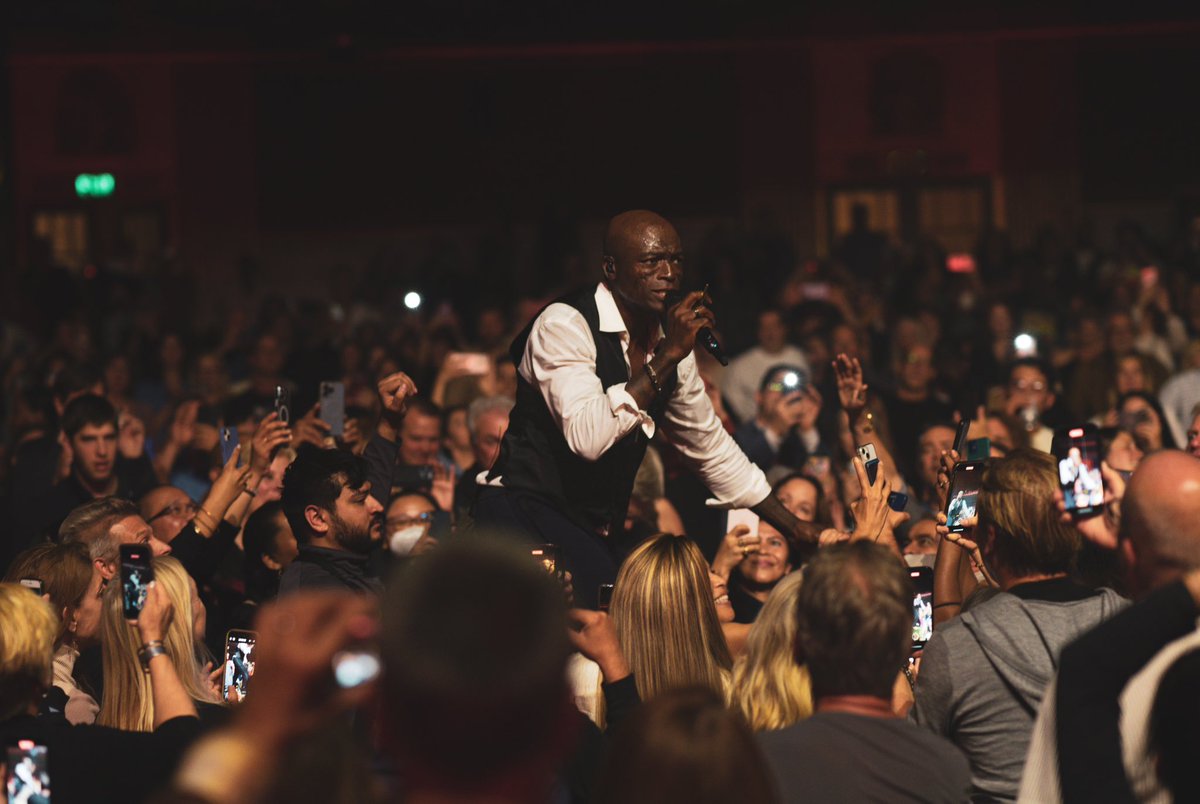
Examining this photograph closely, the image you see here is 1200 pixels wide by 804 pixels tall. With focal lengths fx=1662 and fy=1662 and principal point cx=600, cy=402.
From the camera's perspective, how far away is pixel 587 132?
61.9 ft

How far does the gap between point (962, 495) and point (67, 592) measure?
2436mm

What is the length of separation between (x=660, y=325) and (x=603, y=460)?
494mm

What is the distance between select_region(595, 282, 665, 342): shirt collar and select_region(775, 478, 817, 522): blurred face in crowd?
5.81ft

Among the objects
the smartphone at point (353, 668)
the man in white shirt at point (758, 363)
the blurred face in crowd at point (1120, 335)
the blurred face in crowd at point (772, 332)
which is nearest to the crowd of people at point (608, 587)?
the smartphone at point (353, 668)

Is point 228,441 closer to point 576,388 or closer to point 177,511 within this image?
point 177,511

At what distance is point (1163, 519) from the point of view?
296cm

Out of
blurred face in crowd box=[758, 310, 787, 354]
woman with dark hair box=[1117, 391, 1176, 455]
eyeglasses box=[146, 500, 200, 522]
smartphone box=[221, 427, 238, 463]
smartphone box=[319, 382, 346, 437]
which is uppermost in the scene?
blurred face in crowd box=[758, 310, 787, 354]

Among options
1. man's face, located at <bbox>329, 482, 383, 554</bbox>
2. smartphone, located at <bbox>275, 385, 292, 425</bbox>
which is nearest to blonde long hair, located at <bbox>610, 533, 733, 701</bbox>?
man's face, located at <bbox>329, 482, 383, 554</bbox>

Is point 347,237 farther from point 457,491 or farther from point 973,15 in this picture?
point 457,491

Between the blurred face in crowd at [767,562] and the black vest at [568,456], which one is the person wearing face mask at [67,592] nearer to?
the black vest at [568,456]

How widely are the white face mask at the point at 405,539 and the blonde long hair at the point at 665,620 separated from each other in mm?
2408

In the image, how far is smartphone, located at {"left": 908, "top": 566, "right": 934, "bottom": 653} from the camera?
425 cm

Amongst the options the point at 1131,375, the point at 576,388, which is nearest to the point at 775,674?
the point at 576,388

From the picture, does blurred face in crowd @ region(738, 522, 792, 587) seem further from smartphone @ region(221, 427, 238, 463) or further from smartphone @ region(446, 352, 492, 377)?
smartphone @ region(446, 352, 492, 377)
